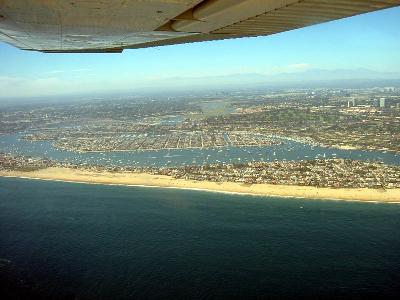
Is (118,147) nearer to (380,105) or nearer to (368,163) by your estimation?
(368,163)

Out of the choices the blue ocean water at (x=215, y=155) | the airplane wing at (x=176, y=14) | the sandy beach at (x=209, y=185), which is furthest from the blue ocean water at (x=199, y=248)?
the airplane wing at (x=176, y=14)

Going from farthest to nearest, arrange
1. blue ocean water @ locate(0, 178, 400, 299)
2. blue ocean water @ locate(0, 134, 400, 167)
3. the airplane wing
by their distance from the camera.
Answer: blue ocean water @ locate(0, 134, 400, 167), blue ocean water @ locate(0, 178, 400, 299), the airplane wing

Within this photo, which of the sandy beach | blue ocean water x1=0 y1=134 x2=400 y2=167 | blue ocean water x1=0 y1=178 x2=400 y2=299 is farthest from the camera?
blue ocean water x1=0 y1=134 x2=400 y2=167

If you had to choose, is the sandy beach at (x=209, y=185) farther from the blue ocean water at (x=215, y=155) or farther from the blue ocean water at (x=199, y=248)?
the blue ocean water at (x=215, y=155)

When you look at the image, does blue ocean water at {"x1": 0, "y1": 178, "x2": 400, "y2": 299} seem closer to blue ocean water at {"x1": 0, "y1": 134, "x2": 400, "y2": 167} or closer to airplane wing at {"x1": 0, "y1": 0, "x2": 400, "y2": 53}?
blue ocean water at {"x1": 0, "y1": 134, "x2": 400, "y2": 167}

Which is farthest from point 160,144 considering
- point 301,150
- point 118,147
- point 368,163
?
point 368,163

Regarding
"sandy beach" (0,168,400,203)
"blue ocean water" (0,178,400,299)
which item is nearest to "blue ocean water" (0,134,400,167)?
"sandy beach" (0,168,400,203)
